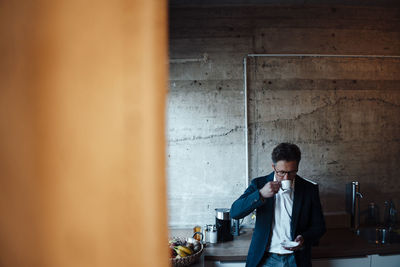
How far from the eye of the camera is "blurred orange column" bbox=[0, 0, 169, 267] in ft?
0.50

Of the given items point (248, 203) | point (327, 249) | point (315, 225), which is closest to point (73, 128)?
point (248, 203)

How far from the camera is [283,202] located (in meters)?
1.90

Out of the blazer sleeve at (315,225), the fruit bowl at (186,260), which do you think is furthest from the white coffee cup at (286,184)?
the fruit bowl at (186,260)

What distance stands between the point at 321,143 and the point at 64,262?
287 centimetres

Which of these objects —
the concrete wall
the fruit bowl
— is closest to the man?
the fruit bowl

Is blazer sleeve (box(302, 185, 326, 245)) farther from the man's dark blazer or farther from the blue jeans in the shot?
the blue jeans

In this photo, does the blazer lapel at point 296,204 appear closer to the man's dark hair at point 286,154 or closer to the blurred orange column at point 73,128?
the man's dark hair at point 286,154

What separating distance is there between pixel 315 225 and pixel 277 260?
383 millimetres

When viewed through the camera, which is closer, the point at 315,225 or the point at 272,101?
the point at 315,225

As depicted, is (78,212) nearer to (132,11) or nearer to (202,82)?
(132,11)

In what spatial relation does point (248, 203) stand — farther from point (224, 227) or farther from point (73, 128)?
point (73, 128)

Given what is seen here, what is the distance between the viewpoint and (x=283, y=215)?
6.16ft

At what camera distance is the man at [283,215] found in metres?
1.80

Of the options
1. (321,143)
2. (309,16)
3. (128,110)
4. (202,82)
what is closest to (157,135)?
(128,110)
